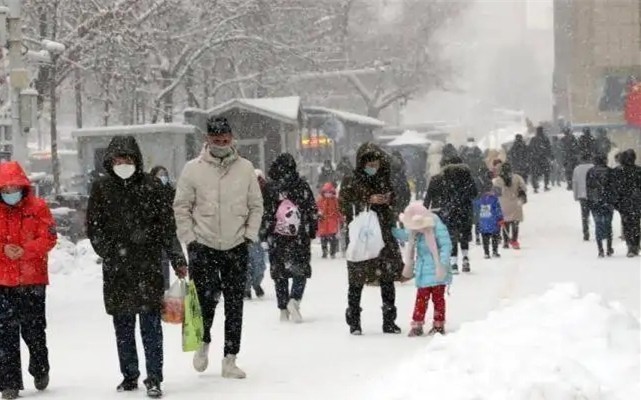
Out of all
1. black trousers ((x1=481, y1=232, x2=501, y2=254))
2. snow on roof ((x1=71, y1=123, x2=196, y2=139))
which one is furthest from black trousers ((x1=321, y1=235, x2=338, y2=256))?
snow on roof ((x1=71, y1=123, x2=196, y2=139))

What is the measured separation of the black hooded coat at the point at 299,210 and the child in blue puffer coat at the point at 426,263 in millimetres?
1297

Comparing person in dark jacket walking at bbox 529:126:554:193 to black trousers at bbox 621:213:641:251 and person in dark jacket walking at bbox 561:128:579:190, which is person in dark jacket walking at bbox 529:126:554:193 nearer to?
person in dark jacket walking at bbox 561:128:579:190

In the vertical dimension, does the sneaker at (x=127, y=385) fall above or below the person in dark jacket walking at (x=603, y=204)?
below

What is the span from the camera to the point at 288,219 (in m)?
12.7

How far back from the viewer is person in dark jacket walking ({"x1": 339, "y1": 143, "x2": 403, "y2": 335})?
11.3 m

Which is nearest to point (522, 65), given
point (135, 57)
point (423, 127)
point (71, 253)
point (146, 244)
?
point (423, 127)

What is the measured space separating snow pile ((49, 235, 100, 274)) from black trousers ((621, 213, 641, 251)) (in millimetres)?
8346

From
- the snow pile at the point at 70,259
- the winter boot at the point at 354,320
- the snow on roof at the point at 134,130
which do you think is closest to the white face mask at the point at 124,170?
the winter boot at the point at 354,320

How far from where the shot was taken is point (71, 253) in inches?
822

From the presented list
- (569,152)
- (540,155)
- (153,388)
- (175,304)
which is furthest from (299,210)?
(569,152)

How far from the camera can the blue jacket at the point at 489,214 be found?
21453mm

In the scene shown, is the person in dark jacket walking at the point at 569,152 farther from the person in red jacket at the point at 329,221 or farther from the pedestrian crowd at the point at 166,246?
the pedestrian crowd at the point at 166,246

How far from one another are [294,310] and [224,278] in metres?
4.01

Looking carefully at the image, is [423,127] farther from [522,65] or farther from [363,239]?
[363,239]
